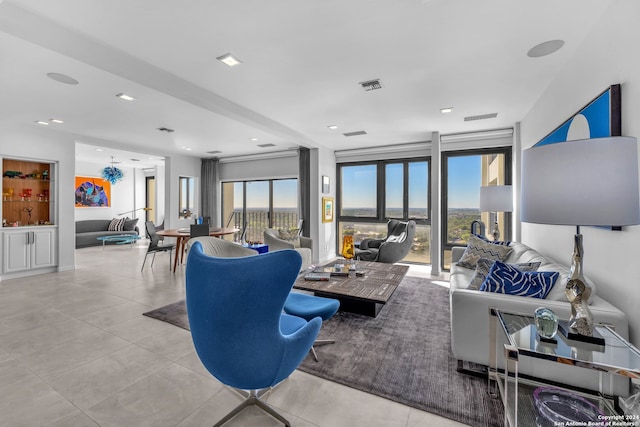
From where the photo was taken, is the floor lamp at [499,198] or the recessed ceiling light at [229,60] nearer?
the recessed ceiling light at [229,60]

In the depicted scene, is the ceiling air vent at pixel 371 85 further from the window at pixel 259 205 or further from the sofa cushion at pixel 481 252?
the window at pixel 259 205

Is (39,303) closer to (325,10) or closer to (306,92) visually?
(306,92)

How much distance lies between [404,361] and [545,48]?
2908 millimetres

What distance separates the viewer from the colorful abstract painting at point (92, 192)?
8.90 metres

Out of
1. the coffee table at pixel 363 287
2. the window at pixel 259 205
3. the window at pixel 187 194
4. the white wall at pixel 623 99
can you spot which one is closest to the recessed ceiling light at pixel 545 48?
the white wall at pixel 623 99

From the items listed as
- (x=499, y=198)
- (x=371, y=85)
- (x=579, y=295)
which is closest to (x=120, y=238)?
(x=371, y=85)

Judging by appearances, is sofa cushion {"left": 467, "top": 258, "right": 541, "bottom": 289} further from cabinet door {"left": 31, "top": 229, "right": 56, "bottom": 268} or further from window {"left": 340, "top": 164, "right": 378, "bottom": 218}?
cabinet door {"left": 31, "top": 229, "right": 56, "bottom": 268}

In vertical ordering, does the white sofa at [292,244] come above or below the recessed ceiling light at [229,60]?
below

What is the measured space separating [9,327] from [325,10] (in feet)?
13.3

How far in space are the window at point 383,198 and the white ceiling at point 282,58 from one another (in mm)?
1737

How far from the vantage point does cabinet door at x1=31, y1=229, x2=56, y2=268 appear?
489 centimetres

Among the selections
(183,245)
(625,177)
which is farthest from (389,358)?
(183,245)

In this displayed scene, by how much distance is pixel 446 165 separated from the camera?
5.63m

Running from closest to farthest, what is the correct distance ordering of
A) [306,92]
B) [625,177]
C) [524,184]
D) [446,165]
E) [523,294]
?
1. [625,177]
2. [524,184]
3. [523,294]
4. [306,92]
5. [446,165]
